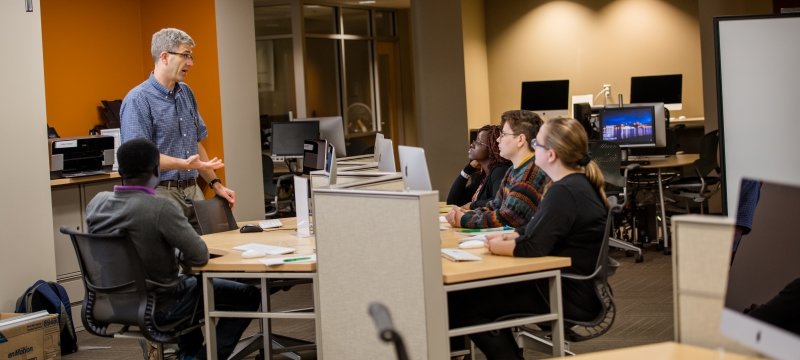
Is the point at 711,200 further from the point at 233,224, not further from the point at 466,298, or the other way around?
the point at 466,298

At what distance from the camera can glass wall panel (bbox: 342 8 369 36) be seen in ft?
51.4

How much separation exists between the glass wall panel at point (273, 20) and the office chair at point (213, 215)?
28.6ft

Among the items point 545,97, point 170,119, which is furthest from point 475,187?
point 545,97

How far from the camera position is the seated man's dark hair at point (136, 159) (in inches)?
172

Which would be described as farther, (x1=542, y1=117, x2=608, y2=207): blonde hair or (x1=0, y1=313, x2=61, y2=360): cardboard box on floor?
(x1=0, y1=313, x2=61, y2=360): cardboard box on floor

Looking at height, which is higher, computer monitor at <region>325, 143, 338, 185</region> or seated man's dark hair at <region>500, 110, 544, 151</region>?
seated man's dark hair at <region>500, 110, 544, 151</region>

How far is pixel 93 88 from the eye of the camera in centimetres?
877

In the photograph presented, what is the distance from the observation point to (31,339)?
5.56m

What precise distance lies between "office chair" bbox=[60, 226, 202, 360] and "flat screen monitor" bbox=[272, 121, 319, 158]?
6.08 metres

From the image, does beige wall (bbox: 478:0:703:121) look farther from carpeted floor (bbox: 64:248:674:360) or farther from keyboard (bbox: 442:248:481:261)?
keyboard (bbox: 442:248:481:261)

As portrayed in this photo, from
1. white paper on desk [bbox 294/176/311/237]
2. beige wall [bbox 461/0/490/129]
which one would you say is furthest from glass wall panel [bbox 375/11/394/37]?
white paper on desk [bbox 294/176/311/237]

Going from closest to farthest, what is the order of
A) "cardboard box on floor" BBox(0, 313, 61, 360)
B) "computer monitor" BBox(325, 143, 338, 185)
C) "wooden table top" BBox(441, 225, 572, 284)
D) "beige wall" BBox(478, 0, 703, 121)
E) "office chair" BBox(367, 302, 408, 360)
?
"office chair" BBox(367, 302, 408, 360) → "wooden table top" BBox(441, 225, 572, 284) → "computer monitor" BBox(325, 143, 338, 185) → "cardboard box on floor" BBox(0, 313, 61, 360) → "beige wall" BBox(478, 0, 703, 121)

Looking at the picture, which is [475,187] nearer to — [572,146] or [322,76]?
[572,146]

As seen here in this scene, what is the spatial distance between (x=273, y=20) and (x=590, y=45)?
466cm
